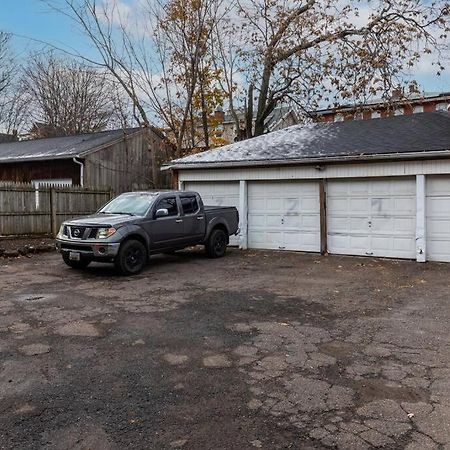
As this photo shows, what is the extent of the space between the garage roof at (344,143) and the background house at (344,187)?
0.10 feet

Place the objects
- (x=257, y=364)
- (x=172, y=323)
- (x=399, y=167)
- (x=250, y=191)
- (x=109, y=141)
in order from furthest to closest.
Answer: (x=109, y=141) < (x=250, y=191) < (x=399, y=167) < (x=172, y=323) < (x=257, y=364)

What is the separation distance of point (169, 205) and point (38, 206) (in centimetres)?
634

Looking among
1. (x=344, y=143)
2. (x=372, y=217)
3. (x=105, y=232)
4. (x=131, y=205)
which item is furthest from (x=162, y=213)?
(x=344, y=143)

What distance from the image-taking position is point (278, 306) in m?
7.25

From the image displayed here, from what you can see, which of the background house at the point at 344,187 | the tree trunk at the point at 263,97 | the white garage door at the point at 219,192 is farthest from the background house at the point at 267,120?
the white garage door at the point at 219,192

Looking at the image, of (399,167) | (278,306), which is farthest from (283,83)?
(278,306)

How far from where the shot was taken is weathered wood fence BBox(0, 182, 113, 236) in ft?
47.2

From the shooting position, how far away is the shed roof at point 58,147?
66.0 ft

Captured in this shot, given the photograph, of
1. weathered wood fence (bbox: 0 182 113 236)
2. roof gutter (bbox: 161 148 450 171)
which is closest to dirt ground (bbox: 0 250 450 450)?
roof gutter (bbox: 161 148 450 171)

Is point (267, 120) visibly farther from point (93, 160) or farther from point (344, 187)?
point (344, 187)

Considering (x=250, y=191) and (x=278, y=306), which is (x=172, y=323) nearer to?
(x=278, y=306)

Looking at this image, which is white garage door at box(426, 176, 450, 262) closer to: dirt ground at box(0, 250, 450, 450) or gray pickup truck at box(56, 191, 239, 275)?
dirt ground at box(0, 250, 450, 450)

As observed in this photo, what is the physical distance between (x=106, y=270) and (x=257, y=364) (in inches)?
254

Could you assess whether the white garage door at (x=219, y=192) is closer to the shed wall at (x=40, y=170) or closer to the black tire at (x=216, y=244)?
the black tire at (x=216, y=244)
